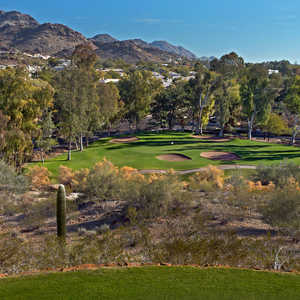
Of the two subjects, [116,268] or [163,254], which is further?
[163,254]

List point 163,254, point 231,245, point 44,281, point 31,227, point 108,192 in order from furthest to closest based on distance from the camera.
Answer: point 108,192
point 31,227
point 231,245
point 163,254
point 44,281

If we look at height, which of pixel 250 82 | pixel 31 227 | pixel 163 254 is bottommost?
pixel 31 227

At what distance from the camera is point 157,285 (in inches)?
348

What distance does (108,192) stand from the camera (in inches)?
874

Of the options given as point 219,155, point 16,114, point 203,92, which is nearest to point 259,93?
point 203,92

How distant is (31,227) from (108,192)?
18.6ft

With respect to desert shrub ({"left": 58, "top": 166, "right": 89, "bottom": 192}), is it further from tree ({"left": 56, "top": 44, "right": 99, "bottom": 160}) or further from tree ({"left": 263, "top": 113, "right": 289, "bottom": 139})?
tree ({"left": 263, "top": 113, "right": 289, "bottom": 139})

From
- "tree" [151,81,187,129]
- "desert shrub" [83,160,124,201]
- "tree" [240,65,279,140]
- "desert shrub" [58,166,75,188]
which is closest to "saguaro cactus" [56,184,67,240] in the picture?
"desert shrub" [83,160,124,201]

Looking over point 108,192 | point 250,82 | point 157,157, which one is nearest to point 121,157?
point 157,157

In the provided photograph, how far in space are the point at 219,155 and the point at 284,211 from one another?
24618 millimetres

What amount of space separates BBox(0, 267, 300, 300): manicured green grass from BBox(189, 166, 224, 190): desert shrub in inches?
572

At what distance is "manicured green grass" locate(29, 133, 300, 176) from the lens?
35.4 meters

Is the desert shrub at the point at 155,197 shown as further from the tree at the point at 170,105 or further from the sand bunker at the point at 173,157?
the tree at the point at 170,105

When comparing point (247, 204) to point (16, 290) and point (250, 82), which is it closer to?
point (16, 290)
